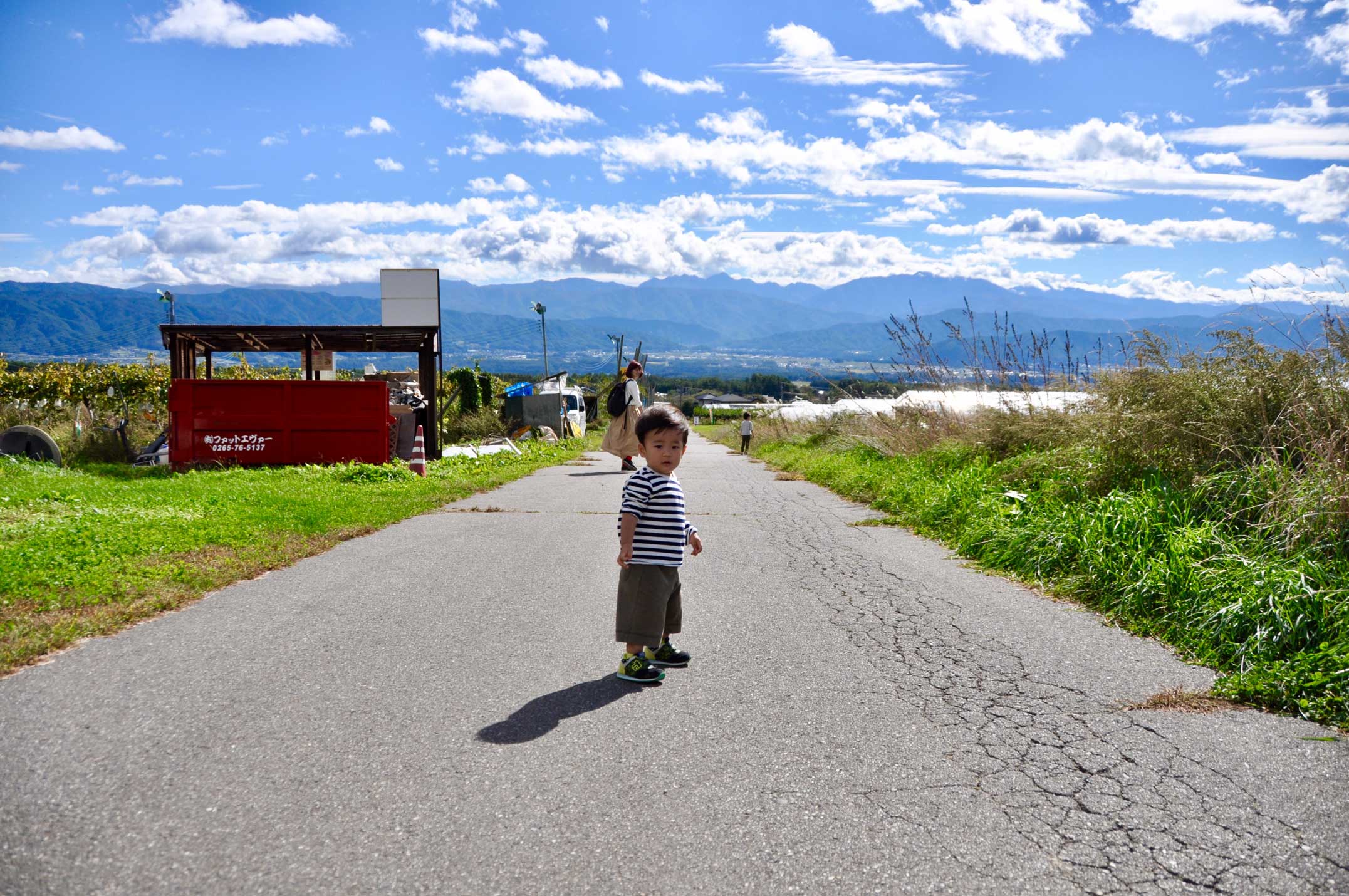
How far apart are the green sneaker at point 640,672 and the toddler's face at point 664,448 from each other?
913 millimetres

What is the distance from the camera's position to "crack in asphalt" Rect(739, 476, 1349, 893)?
111 inches

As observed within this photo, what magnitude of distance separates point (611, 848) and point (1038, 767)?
171cm

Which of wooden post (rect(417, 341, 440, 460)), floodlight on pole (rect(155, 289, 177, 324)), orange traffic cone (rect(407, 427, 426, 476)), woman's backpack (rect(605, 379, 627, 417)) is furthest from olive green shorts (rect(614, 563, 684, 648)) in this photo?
floodlight on pole (rect(155, 289, 177, 324))

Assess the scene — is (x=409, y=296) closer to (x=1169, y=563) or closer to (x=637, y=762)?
(x=1169, y=563)

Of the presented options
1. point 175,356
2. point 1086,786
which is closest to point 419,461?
point 175,356

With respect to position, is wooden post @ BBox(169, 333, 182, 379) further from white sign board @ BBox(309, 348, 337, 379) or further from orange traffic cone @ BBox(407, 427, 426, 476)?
orange traffic cone @ BBox(407, 427, 426, 476)

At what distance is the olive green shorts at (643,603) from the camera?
15.3 ft

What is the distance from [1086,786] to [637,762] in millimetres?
1608

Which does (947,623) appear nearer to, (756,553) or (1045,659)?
(1045,659)

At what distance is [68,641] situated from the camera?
5.17m

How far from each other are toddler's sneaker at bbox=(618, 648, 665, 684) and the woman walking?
8304 mm

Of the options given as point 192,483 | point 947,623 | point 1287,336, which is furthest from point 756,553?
point 192,483

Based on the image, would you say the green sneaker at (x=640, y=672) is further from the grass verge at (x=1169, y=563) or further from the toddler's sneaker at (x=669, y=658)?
the grass verge at (x=1169, y=563)

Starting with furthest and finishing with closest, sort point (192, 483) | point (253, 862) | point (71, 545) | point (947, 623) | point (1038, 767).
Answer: point (192, 483) < point (71, 545) < point (947, 623) < point (1038, 767) < point (253, 862)
